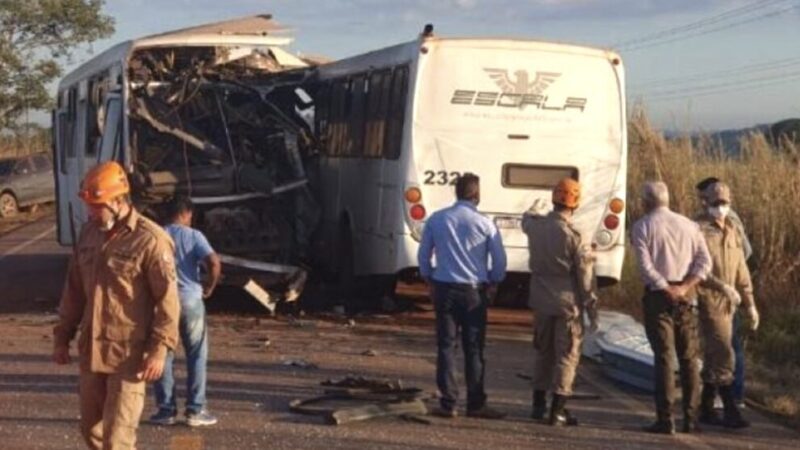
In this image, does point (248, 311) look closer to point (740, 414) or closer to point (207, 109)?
point (207, 109)

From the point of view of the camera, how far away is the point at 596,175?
60.5ft

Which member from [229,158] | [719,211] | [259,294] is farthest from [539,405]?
[229,158]

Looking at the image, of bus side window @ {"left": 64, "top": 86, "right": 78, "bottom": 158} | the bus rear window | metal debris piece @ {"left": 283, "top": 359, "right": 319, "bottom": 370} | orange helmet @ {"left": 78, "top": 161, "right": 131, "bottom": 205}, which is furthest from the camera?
bus side window @ {"left": 64, "top": 86, "right": 78, "bottom": 158}

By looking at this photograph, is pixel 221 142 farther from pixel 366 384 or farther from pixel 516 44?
pixel 366 384

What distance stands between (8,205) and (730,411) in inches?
1347

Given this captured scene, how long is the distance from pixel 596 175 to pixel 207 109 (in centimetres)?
468

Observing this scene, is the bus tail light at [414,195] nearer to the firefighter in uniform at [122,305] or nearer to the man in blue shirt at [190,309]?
the man in blue shirt at [190,309]

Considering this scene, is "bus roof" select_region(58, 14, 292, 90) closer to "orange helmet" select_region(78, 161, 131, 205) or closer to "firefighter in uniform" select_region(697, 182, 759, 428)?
"firefighter in uniform" select_region(697, 182, 759, 428)

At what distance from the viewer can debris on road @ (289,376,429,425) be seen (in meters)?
12.2

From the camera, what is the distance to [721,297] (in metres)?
12.3

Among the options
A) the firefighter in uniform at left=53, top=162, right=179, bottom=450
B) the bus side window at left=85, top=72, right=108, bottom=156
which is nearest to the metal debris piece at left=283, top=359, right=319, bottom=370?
the bus side window at left=85, top=72, right=108, bottom=156

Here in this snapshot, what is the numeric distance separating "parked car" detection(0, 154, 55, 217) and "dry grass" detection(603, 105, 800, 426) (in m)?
22.4

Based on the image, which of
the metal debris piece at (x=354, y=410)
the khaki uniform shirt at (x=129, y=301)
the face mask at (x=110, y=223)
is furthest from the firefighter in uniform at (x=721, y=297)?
the face mask at (x=110, y=223)

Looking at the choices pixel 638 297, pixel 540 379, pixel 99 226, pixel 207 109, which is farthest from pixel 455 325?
pixel 638 297
